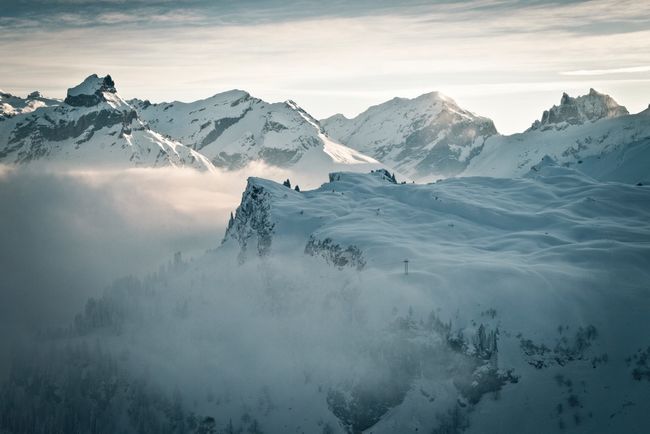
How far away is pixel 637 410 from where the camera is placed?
653 feet

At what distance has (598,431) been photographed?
199 m

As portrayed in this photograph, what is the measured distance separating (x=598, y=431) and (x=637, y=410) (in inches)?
520
